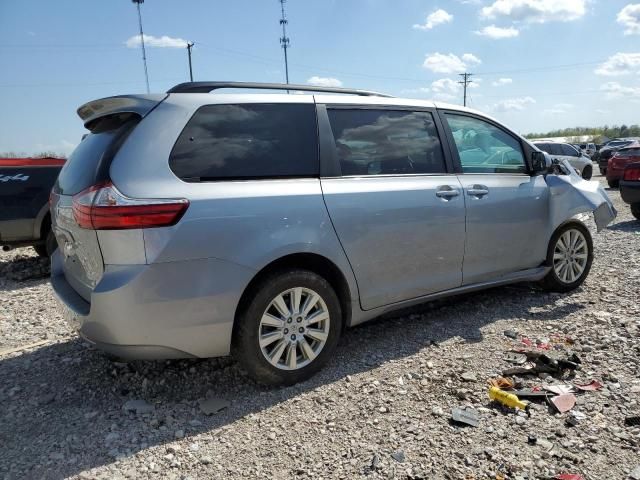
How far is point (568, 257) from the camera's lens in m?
5.13

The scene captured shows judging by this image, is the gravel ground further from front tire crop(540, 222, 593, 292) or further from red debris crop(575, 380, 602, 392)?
front tire crop(540, 222, 593, 292)

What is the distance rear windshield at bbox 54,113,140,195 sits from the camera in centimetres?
288

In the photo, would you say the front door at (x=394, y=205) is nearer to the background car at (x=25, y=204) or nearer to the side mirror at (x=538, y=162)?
the side mirror at (x=538, y=162)

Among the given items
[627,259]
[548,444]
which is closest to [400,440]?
[548,444]

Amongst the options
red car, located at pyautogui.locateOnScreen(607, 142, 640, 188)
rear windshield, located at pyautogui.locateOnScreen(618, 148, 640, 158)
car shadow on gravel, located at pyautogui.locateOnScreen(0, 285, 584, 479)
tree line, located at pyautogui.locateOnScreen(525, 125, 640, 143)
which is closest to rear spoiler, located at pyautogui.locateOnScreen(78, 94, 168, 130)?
car shadow on gravel, located at pyautogui.locateOnScreen(0, 285, 584, 479)

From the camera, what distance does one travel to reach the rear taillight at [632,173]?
978 centimetres

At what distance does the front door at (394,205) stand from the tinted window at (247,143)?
0.21 meters

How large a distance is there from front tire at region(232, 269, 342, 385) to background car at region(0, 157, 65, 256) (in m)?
4.44

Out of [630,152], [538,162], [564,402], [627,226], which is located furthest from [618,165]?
[564,402]

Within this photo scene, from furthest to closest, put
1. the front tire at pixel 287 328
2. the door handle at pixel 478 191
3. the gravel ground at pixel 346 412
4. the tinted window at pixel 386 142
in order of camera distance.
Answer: the door handle at pixel 478 191 → the tinted window at pixel 386 142 → the front tire at pixel 287 328 → the gravel ground at pixel 346 412

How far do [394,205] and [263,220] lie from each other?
1072 millimetres

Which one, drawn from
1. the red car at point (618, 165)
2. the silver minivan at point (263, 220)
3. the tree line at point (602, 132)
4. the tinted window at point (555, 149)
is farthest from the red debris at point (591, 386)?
the tree line at point (602, 132)

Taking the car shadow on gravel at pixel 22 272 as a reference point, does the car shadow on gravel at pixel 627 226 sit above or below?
below

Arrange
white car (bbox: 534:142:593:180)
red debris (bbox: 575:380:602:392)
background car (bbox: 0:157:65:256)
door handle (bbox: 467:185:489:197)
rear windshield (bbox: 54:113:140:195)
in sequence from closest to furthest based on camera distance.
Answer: rear windshield (bbox: 54:113:140:195) < red debris (bbox: 575:380:602:392) < door handle (bbox: 467:185:489:197) < background car (bbox: 0:157:65:256) < white car (bbox: 534:142:593:180)
